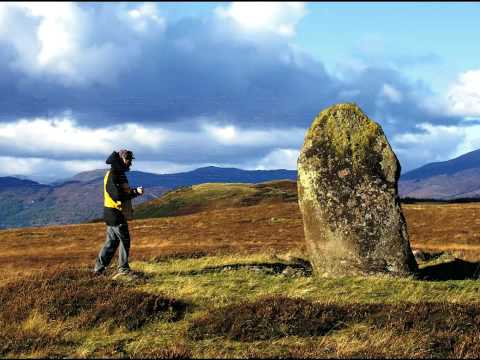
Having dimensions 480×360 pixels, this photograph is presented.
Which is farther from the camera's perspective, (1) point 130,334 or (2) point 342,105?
(2) point 342,105

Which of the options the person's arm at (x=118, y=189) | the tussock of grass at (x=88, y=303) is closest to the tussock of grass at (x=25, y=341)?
the tussock of grass at (x=88, y=303)

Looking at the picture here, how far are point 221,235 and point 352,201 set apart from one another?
104 ft

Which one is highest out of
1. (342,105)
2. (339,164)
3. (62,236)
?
(342,105)

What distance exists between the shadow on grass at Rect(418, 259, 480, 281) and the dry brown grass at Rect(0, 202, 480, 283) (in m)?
14.6

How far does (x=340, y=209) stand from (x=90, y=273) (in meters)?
8.05

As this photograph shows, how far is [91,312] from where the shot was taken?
1263 centimetres

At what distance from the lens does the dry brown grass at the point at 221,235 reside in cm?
3972

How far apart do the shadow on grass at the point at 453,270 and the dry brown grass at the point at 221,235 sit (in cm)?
1461

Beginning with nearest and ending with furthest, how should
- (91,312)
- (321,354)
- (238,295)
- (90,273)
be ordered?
(321,354), (91,312), (238,295), (90,273)

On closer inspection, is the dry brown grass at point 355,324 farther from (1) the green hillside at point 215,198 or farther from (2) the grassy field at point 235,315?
(1) the green hillside at point 215,198

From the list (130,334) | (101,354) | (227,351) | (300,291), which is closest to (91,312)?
(130,334)

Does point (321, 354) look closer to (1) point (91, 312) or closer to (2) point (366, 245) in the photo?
(1) point (91, 312)

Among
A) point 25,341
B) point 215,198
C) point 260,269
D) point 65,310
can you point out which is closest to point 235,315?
point 65,310

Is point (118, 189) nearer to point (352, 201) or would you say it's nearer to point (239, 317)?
point (239, 317)
